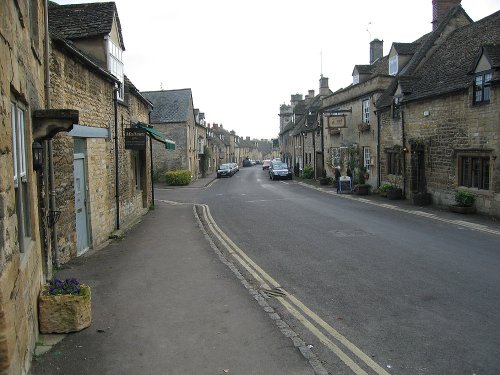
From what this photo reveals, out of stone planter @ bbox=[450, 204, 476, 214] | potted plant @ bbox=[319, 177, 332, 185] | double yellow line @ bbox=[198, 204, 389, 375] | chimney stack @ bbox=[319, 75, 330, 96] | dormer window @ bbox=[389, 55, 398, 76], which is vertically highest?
chimney stack @ bbox=[319, 75, 330, 96]

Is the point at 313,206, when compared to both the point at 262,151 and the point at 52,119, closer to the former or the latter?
the point at 52,119

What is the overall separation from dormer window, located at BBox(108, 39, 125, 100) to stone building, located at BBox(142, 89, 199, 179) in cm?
2915

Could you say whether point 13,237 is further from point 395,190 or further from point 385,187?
point 385,187

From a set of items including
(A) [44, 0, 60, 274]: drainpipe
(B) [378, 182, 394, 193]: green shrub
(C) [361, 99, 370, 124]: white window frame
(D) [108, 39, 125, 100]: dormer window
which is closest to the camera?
(A) [44, 0, 60, 274]: drainpipe

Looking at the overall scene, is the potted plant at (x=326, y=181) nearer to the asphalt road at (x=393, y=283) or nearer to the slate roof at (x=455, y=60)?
the slate roof at (x=455, y=60)

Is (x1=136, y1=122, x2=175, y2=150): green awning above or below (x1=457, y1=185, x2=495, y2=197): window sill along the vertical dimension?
above

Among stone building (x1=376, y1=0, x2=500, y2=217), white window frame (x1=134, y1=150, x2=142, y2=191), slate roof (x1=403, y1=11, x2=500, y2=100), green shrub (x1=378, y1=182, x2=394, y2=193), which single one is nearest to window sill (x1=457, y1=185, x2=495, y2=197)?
stone building (x1=376, y1=0, x2=500, y2=217)

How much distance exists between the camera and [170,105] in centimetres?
4788

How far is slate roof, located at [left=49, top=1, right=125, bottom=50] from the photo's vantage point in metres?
13.6

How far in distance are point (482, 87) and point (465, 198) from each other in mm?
4391

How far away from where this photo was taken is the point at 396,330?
615 cm

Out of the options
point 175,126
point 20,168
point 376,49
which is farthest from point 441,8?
point 20,168

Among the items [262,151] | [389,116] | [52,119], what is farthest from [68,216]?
[262,151]

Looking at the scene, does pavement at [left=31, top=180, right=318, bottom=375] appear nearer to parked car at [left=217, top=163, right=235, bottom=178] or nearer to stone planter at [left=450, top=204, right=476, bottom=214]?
stone planter at [left=450, top=204, right=476, bottom=214]
